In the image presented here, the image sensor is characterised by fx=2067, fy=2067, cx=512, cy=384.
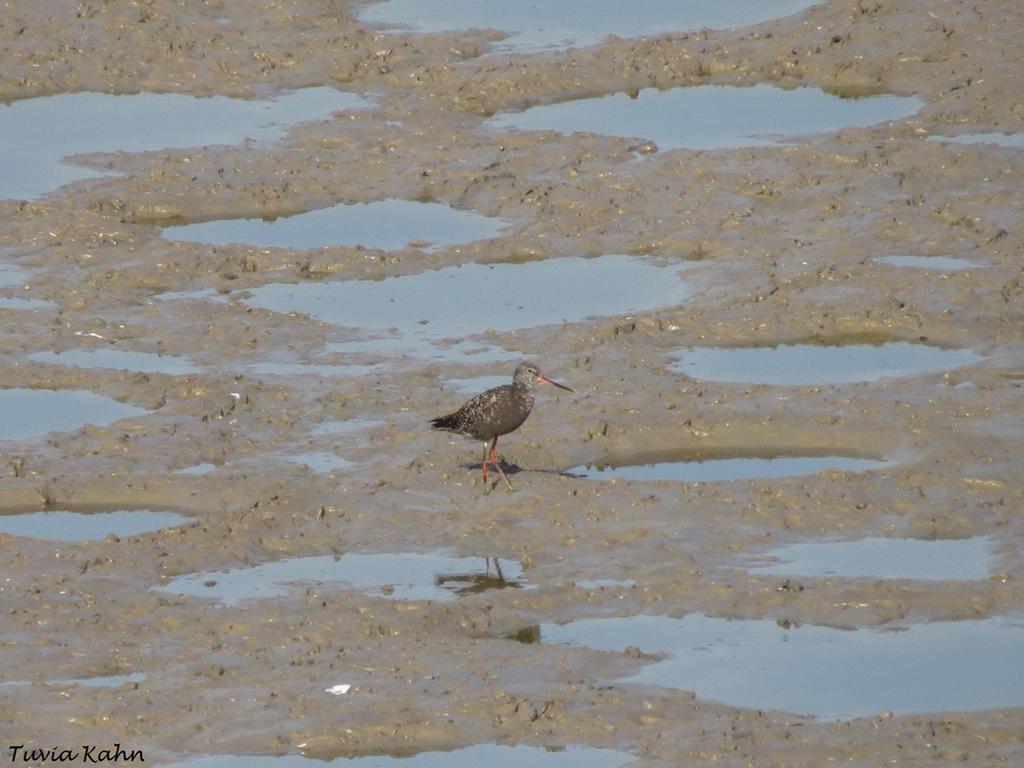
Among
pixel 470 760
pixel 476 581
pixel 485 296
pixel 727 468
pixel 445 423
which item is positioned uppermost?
pixel 485 296

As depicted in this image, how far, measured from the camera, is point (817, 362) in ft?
49.7

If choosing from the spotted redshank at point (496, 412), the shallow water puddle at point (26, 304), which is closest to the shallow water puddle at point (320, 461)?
the spotted redshank at point (496, 412)

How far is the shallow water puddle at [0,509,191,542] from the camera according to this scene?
13070 mm

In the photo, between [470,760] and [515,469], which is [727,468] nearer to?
[515,469]

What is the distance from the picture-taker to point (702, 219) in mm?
17391

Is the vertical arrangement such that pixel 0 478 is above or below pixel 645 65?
below

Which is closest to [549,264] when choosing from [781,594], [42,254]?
[42,254]

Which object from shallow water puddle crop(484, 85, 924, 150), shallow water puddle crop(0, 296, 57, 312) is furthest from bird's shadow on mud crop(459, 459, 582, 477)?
shallow water puddle crop(484, 85, 924, 150)

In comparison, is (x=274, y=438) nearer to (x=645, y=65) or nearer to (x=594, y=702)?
(x=594, y=702)

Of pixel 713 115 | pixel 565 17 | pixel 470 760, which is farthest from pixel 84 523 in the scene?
pixel 565 17

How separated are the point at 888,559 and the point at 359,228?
23.2ft

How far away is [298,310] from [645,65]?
5.97 m

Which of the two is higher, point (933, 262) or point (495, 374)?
point (933, 262)

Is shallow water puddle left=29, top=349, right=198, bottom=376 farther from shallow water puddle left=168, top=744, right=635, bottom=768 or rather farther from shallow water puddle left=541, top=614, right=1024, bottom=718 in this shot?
shallow water puddle left=168, top=744, right=635, bottom=768
